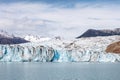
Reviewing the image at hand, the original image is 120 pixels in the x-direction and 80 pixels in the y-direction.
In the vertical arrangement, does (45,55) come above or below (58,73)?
below

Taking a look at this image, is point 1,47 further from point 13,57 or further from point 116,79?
point 116,79

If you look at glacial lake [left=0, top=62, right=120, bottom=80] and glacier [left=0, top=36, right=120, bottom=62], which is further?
glacier [left=0, top=36, right=120, bottom=62]

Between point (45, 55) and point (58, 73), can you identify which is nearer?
point (58, 73)

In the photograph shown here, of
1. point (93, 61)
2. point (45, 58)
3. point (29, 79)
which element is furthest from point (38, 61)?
point (29, 79)

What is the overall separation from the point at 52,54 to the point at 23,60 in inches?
490

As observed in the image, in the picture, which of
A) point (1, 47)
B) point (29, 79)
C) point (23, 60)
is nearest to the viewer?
point (29, 79)

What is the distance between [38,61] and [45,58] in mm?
3086

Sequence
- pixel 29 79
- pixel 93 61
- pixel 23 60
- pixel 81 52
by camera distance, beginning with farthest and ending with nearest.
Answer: pixel 93 61, pixel 81 52, pixel 23 60, pixel 29 79

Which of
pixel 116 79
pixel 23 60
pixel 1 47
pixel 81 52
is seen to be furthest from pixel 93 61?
pixel 116 79

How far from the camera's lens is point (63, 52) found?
12875 centimetres

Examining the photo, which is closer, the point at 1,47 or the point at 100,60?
the point at 1,47

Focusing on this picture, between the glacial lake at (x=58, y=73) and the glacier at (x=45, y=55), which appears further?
the glacier at (x=45, y=55)

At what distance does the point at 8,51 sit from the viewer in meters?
117

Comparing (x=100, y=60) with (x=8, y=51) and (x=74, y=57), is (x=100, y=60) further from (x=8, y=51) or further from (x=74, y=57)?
(x=8, y=51)
